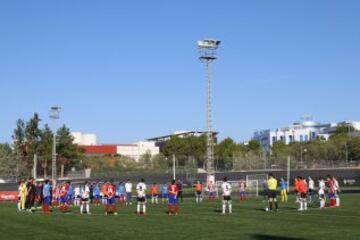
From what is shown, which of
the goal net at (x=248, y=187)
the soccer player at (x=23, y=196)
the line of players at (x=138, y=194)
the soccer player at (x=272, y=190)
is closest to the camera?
the line of players at (x=138, y=194)

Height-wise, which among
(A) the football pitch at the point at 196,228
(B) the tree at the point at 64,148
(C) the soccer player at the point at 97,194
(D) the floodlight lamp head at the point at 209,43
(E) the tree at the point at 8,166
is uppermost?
(D) the floodlight lamp head at the point at 209,43

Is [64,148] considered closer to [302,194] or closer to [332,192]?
[332,192]

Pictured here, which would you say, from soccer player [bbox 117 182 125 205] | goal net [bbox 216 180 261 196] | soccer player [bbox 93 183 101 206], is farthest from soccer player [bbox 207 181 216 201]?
soccer player [bbox 93 183 101 206]

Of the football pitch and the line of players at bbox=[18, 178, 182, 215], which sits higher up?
the line of players at bbox=[18, 178, 182, 215]

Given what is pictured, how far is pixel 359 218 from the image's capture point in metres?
25.4

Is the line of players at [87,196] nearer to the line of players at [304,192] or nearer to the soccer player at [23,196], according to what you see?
the soccer player at [23,196]

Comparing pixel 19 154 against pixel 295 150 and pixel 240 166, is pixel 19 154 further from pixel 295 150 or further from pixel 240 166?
pixel 295 150

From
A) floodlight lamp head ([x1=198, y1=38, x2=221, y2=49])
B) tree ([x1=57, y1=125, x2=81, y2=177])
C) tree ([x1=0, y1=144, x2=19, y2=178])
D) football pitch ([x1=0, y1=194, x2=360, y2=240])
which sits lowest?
football pitch ([x1=0, y1=194, x2=360, y2=240])

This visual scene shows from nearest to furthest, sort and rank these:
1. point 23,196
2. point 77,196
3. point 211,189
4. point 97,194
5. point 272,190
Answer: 1. point 272,190
2. point 23,196
3. point 77,196
4. point 97,194
5. point 211,189

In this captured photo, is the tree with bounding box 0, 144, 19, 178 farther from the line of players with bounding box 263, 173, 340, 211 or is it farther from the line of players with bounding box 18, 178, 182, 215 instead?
the line of players with bounding box 263, 173, 340, 211

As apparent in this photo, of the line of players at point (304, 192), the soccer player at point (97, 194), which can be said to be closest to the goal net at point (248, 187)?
the soccer player at point (97, 194)

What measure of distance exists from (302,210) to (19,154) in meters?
81.1

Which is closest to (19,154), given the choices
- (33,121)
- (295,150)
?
(33,121)

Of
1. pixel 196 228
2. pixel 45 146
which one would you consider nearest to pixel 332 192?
pixel 196 228
